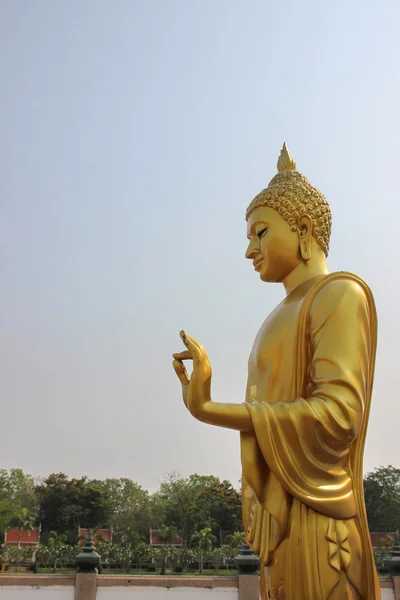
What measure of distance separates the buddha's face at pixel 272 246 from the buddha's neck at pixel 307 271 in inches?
1.2

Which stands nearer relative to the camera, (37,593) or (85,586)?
(85,586)

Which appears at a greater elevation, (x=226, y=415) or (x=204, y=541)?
(x=226, y=415)

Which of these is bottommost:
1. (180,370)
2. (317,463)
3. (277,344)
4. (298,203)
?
(317,463)

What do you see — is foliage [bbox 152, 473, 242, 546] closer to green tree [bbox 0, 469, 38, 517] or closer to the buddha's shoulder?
green tree [bbox 0, 469, 38, 517]

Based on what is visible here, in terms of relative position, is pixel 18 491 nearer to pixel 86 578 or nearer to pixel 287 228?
pixel 86 578

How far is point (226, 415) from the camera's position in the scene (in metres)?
2.57

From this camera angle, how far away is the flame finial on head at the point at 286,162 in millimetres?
3598

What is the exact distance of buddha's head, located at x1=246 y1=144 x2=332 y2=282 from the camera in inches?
128

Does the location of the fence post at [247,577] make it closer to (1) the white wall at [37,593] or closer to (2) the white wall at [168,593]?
(2) the white wall at [168,593]

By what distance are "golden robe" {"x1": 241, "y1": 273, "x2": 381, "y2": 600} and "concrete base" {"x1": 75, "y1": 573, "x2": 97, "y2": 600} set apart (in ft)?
30.5

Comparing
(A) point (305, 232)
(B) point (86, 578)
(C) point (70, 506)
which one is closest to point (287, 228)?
(A) point (305, 232)

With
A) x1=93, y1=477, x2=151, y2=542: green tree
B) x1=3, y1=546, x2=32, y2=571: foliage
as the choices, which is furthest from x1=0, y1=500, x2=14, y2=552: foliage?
x1=93, y1=477, x2=151, y2=542: green tree

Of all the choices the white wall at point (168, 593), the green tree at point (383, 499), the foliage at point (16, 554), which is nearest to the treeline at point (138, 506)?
the green tree at point (383, 499)

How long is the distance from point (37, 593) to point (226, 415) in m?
10.4
